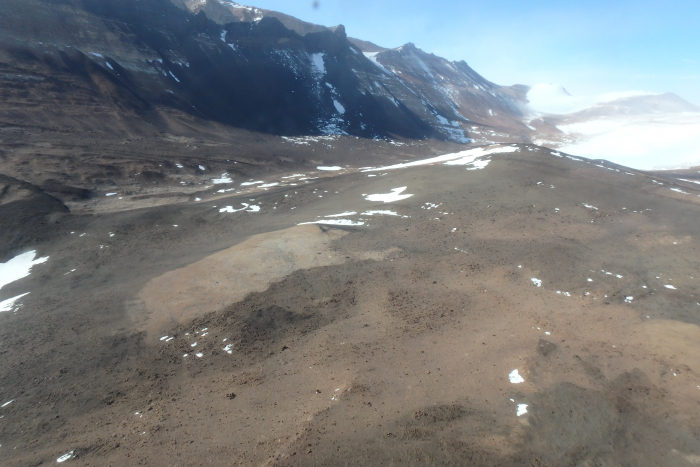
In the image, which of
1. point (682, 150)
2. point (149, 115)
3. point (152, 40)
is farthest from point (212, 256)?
point (682, 150)

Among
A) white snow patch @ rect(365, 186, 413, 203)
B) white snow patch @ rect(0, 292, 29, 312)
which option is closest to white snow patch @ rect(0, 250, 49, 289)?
white snow patch @ rect(0, 292, 29, 312)

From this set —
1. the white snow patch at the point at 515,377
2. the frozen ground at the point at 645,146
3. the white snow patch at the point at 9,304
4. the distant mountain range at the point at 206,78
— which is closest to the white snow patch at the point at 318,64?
the distant mountain range at the point at 206,78

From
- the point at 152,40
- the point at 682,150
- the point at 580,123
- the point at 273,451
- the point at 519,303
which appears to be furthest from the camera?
the point at 580,123

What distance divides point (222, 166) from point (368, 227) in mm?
25127

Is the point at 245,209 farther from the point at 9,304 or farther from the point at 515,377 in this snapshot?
the point at 515,377

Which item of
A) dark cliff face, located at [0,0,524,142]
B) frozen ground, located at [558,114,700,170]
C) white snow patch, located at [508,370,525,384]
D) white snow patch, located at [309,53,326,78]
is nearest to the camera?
white snow patch, located at [508,370,525,384]

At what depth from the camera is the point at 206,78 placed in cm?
6681

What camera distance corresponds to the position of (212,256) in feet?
54.8

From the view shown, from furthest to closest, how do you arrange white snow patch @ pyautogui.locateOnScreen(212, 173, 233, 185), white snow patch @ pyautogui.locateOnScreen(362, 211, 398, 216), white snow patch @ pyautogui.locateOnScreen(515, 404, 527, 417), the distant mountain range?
the distant mountain range < white snow patch @ pyautogui.locateOnScreen(212, 173, 233, 185) < white snow patch @ pyautogui.locateOnScreen(362, 211, 398, 216) < white snow patch @ pyautogui.locateOnScreen(515, 404, 527, 417)

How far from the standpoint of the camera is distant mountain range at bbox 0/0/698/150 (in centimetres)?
4628

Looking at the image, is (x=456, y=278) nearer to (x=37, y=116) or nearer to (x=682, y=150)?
(x=37, y=116)

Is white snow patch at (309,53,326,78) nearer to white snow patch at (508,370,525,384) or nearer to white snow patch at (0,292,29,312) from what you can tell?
white snow patch at (0,292,29,312)

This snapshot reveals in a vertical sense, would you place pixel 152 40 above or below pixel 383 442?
above

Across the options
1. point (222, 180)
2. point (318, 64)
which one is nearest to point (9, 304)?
point (222, 180)
